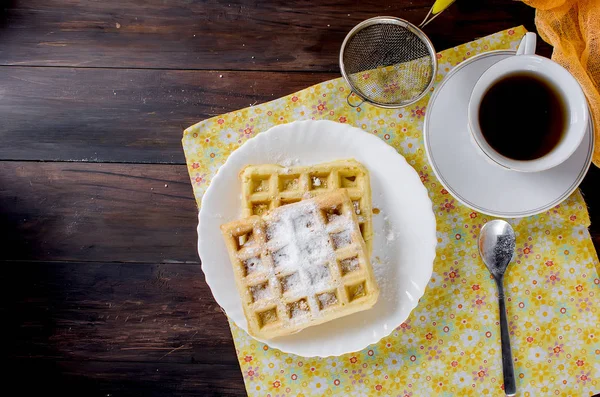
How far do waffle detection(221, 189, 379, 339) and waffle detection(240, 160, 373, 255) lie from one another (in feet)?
0.17

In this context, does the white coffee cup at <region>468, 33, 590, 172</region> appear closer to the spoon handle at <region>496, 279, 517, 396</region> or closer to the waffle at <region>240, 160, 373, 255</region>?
the waffle at <region>240, 160, 373, 255</region>

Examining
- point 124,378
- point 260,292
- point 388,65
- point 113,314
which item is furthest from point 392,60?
point 124,378

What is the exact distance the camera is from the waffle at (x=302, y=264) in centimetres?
139

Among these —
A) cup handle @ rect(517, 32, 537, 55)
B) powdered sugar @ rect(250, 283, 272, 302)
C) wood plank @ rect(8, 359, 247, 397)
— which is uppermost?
cup handle @ rect(517, 32, 537, 55)

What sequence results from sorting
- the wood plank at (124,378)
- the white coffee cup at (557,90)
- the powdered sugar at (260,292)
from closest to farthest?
1. the white coffee cup at (557,90)
2. the powdered sugar at (260,292)
3. the wood plank at (124,378)

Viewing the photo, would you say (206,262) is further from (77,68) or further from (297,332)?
(77,68)

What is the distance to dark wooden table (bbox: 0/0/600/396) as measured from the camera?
1.63 metres

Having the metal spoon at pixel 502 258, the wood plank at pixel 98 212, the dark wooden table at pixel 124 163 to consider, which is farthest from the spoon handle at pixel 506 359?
the wood plank at pixel 98 212

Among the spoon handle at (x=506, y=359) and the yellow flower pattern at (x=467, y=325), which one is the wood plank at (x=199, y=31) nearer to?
the yellow flower pattern at (x=467, y=325)

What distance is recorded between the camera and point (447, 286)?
1.59 m

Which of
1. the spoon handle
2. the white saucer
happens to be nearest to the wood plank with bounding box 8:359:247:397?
the spoon handle

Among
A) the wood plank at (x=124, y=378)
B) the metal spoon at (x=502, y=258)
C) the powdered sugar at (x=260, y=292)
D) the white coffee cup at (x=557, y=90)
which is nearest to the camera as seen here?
the white coffee cup at (x=557, y=90)

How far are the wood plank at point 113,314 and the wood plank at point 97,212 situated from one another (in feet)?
0.14

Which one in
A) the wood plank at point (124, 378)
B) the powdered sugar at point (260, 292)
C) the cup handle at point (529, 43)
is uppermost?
the cup handle at point (529, 43)
